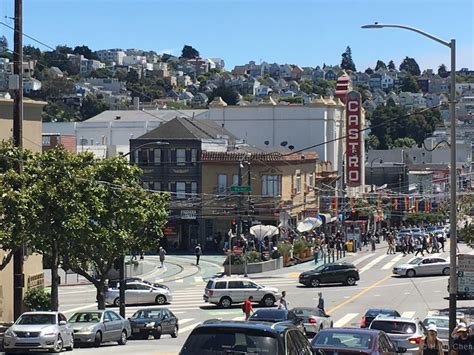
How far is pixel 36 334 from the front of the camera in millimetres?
29766

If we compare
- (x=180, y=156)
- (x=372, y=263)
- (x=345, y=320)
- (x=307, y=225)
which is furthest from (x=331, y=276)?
(x=180, y=156)

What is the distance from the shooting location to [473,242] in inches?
1859

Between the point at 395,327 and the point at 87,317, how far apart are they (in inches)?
425

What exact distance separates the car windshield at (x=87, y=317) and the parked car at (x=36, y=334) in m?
3.64

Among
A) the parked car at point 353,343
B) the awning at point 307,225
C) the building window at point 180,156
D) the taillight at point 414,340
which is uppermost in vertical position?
the building window at point 180,156

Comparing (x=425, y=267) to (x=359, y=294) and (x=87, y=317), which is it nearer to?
(x=359, y=294)

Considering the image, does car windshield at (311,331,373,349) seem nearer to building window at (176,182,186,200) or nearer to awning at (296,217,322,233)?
awning at (296,217,322,233)

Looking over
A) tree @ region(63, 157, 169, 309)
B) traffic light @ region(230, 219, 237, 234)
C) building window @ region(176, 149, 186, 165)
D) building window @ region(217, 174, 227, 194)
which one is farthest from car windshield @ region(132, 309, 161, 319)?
building window @ region(176, 149, 186, 165)

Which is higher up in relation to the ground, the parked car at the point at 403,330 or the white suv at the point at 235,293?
the parked car at the point at 403,330

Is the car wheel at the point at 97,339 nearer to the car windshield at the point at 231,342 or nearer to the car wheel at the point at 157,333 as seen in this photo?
the car wheel at the point at 157,333

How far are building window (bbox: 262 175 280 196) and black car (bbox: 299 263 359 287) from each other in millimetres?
22136

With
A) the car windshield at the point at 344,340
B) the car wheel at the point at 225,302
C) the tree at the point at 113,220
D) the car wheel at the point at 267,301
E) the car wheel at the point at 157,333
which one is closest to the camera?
the car windshield at the point at 344,340

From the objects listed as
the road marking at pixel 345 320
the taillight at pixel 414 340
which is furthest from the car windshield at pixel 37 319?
the road marking at pixel 345 320

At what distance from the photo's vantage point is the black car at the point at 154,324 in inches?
1545
